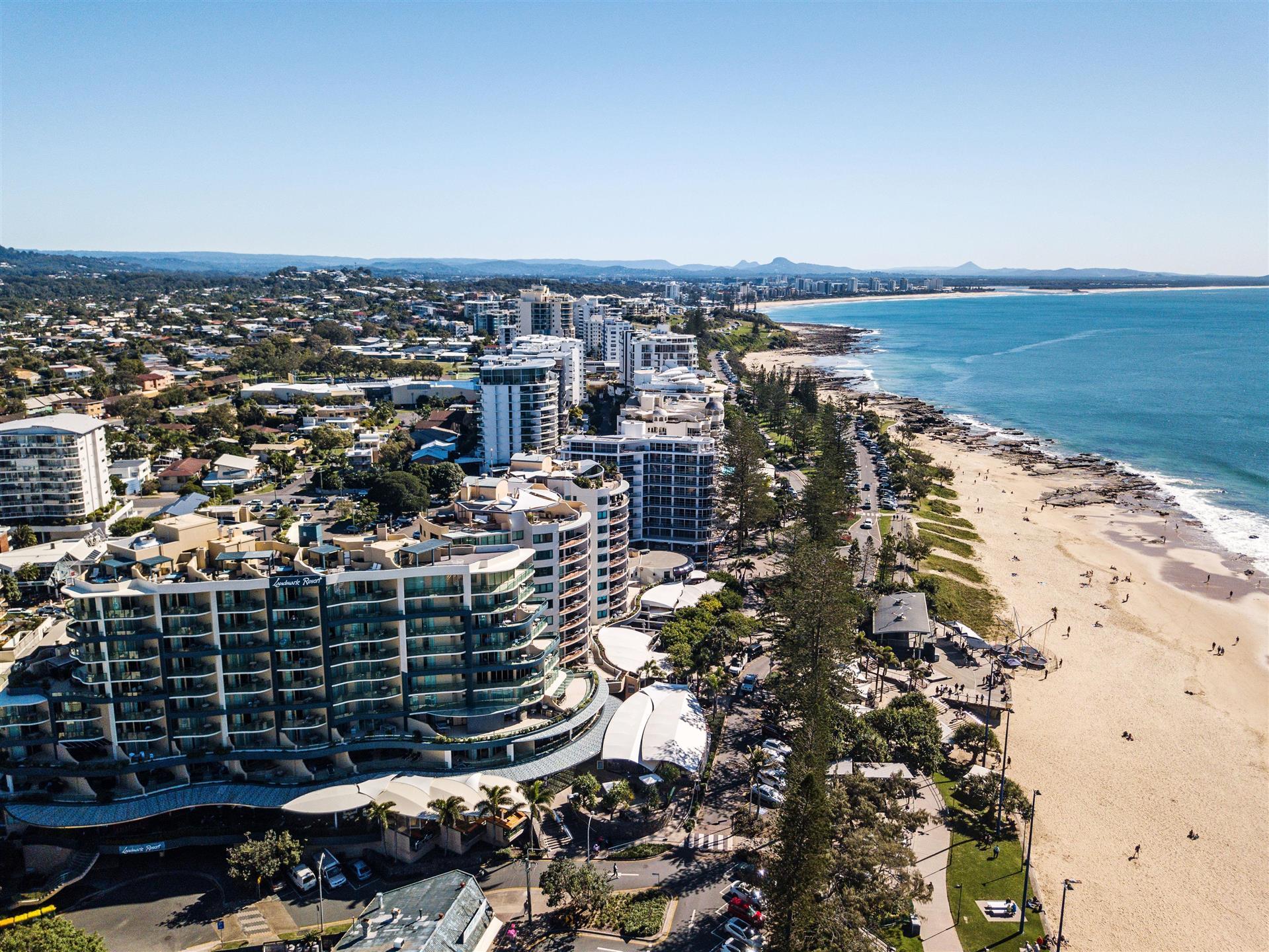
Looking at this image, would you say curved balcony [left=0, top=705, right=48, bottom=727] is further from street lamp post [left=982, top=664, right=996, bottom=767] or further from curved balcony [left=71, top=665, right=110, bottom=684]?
street lamp post [left=982, top=664, right=996, bottom=767]

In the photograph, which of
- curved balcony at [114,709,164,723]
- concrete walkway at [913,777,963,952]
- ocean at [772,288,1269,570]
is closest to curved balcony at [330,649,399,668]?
curved balcony at [114,709,164,723]

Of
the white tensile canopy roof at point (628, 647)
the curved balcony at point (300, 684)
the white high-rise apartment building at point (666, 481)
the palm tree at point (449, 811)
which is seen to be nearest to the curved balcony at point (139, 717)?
the curved balcony at point (300, 684)

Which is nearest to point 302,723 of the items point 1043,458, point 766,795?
point 766,795

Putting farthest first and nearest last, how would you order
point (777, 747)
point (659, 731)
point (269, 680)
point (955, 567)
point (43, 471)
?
1. point (43, 471)
2. point (955, 567)
3. point (777, 747)
4. point (659, 731)
5. point (269, 680)

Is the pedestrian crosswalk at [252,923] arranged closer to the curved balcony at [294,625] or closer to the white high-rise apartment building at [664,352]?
the curved balcony at [294,625]

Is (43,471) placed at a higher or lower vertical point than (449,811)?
higher

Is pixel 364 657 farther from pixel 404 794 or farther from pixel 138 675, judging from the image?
pixel 138 675
